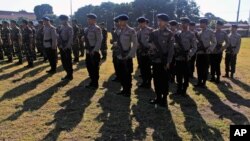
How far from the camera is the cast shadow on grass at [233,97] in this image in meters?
8.58

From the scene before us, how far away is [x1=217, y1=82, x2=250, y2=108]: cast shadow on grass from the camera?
8578mm

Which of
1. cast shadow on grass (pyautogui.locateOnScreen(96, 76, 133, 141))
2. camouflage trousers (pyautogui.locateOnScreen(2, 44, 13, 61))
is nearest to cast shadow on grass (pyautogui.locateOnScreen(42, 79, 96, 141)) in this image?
cast shadow on grass (pyautogui.locateOnScreen(96, 76, 133, 141))

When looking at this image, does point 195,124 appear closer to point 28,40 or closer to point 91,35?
point 91,35

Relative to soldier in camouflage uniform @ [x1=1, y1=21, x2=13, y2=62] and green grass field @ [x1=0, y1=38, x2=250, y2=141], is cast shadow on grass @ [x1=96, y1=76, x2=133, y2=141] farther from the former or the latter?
soldier in camouflage uniform @ [x1=1, y1=21, x2=13, y2=62]

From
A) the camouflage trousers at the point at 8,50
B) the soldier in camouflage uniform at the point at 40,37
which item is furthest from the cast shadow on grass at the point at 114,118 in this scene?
the camouflage trousers at the point at 8,50

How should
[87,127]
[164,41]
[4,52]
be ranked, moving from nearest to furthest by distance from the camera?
[87,127]
[164,41]
[4,52]

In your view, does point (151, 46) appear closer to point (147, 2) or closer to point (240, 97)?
point (240, 97)

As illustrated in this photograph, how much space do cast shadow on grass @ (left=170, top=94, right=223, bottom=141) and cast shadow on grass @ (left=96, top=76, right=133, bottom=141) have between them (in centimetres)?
112

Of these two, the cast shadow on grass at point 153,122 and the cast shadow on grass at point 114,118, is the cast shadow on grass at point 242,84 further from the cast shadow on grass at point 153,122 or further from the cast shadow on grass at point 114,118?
the cast shadow on grass at point 114,118

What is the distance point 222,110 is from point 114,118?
8.18ft

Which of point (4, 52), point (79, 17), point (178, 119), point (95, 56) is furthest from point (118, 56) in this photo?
point (79, 17)

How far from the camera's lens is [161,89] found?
25.6 feet

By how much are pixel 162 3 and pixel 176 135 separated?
2526 inches

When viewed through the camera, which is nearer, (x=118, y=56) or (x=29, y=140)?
(x=29, y=140)
